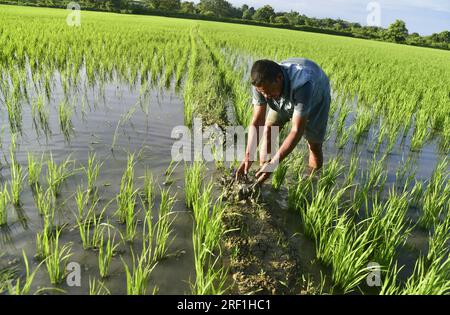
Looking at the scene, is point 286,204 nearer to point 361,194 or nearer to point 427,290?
point 361,194

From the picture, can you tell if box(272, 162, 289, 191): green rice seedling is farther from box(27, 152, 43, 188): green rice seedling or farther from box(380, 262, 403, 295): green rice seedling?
box(27, 152, 43, 188): green rice seedling

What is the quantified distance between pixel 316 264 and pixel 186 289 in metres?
0.93

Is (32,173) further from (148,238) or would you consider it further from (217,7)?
(217,7)

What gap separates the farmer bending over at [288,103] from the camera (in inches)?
95.6

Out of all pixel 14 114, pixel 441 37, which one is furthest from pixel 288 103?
pixel 441 37

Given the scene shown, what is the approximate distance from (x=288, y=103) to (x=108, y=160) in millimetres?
1962

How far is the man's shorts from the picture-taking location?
10.1 feet

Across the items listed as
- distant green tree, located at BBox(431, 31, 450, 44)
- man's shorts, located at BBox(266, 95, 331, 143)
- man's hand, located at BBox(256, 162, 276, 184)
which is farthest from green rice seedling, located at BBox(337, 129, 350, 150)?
distant green tree, located at BBox(431, 31, 450, 44)

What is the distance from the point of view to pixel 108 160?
3.41 m

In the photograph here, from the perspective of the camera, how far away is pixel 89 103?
16.2 feet

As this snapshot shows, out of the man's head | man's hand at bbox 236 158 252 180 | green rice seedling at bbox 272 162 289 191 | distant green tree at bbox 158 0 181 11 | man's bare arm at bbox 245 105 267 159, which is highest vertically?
Answer: distant green tree at bbox 158 0 181 11

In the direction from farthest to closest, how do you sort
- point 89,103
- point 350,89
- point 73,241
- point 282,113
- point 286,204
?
point 350,89 → point 89,103 → point 282,113 → point 286,204 → point 73,241

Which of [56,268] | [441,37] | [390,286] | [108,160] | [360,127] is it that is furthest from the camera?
[441,37]
